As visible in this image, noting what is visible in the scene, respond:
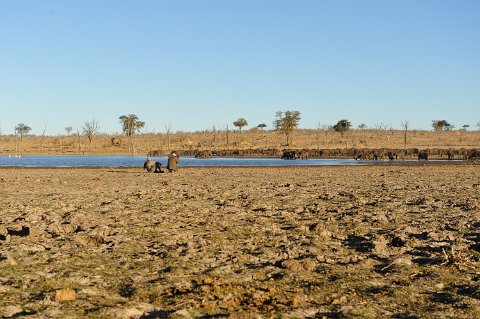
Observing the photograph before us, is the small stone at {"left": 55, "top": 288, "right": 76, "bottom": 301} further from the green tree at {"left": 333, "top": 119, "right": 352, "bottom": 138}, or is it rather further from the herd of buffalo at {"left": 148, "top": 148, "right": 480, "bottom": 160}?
the green tree at {"left": 333, "top": 119, "right": 352, "bottom": 138}

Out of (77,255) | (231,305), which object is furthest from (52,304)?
(77,255)

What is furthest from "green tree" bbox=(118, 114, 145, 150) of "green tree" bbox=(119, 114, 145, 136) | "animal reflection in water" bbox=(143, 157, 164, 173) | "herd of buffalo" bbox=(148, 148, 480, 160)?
"animal reflection in water" bbox=(143, 157, 164, 173)

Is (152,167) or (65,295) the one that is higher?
(152,167)

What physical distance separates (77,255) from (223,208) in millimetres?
5755

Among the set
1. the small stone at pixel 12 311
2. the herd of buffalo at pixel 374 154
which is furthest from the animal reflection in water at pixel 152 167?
the herd of buffalo at pixel 374 154

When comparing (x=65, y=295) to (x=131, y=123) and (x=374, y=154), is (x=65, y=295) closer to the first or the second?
(x=374, y=154)

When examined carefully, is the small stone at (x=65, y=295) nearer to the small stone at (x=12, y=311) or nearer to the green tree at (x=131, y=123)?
the small stone at (x=12, y=311)

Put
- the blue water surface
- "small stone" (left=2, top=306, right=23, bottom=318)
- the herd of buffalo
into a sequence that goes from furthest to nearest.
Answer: the herd of buffalo, the blue water surface, "small stone" (left=2, top=306, right=23, bottom=318)

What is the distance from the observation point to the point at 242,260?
25.5 feet

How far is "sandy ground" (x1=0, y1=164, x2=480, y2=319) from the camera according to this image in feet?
18.7

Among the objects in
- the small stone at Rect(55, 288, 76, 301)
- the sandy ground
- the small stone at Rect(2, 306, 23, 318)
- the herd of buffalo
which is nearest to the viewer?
the small stone at Rect(2, 306, 23, 318)

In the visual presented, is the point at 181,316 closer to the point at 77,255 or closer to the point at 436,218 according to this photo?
the point at 77,255

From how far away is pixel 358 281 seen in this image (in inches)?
263

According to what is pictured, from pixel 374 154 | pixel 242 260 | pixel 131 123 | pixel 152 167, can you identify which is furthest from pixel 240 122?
pixel 242 260
